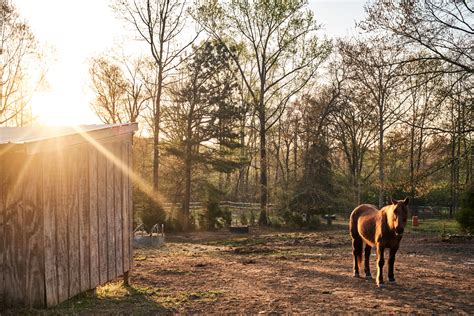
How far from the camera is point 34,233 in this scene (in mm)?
6797

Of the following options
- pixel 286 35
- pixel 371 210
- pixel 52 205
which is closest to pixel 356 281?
pixel 371 210

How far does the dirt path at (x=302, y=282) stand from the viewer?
25.2 feet

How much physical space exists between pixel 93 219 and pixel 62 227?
894mm

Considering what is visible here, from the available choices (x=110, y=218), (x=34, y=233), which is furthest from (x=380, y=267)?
(x=34, y=233)

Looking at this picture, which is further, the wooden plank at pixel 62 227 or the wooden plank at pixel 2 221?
the wooden plank at pixel 62 227

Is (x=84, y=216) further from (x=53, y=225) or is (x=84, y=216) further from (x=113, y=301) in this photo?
(x=113, y=301)

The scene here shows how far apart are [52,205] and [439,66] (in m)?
12.7

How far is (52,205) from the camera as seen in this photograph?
23.0 feet

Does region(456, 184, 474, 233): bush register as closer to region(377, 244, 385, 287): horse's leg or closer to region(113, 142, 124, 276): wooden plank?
region(377, 244, 385, 287): horse's leg

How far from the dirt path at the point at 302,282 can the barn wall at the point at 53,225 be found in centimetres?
158

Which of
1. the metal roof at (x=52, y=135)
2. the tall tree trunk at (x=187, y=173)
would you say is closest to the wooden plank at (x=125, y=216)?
the metal roof at (x=52, y=135)

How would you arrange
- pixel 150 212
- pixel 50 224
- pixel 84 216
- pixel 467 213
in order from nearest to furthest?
pixel 50 224
pixel 84 216
pixel 467 213
pixel 150 212

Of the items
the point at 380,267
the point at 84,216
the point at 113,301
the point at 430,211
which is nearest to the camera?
the point at 84,216

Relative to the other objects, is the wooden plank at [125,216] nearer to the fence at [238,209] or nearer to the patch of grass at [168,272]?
the patch of grass at [168,272]
